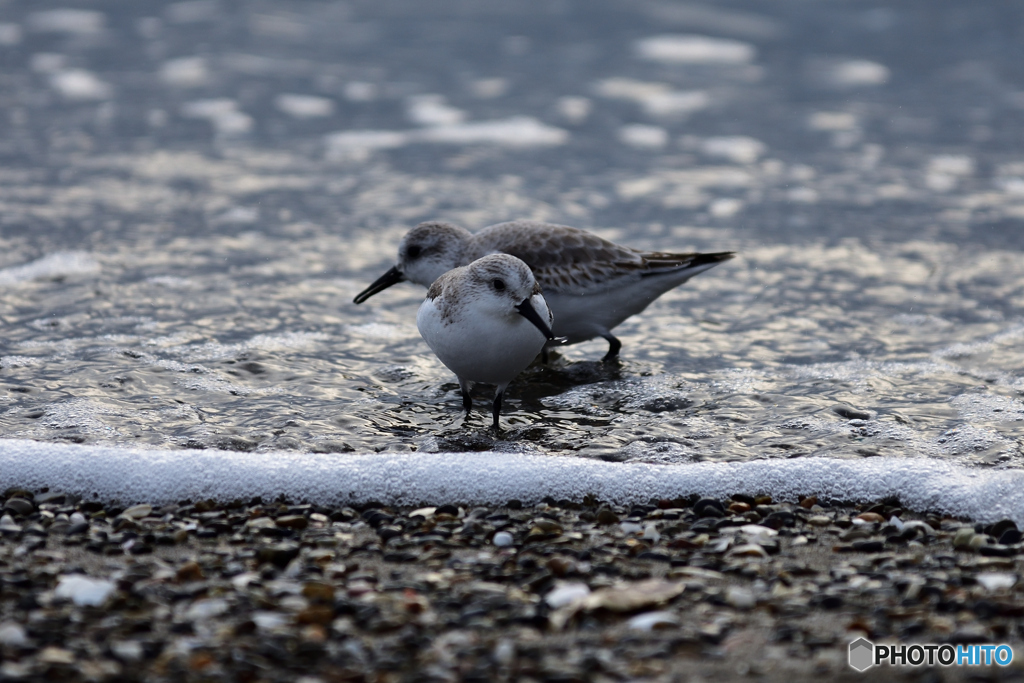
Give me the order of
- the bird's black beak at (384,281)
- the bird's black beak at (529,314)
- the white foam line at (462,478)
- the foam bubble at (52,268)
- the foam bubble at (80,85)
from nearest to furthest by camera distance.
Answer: the white foam line at (462,478), the bird's black beak at (529,314), the bird's black beak at (384,281), the foam bubble at (52,268), the foam bubble at (80,85)

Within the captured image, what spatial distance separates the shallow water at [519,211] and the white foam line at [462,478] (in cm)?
40

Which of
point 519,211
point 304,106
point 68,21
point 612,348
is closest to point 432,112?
point 304,106

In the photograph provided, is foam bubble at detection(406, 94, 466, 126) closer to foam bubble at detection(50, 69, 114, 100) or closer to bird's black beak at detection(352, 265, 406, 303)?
foam bubble at detection(50, 69, 114, 100)

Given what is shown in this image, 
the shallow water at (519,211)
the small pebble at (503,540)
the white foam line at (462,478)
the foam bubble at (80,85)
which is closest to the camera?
the small pebble at (503,540)

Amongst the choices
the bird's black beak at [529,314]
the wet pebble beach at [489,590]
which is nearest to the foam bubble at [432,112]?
the bird's black beak at [529,314]

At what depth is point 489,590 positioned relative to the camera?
10.7 feet

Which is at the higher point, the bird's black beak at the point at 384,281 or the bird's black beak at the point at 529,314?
the bird's black beak at the point at 384,281

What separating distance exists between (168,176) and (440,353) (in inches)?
224

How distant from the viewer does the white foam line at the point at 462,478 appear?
13.8 ft

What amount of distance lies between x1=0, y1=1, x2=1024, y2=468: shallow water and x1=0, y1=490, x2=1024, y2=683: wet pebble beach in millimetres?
934

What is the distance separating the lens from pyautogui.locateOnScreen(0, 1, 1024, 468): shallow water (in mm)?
5359

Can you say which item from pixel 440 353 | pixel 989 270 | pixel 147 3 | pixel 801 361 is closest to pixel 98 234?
pixel 440 353

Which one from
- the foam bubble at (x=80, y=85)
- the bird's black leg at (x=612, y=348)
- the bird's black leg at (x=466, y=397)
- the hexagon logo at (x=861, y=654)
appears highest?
the foam bubble at (x=80, y=85)

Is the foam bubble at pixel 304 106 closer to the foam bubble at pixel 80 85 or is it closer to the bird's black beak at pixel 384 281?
the foam bubble at pixel 80 85
